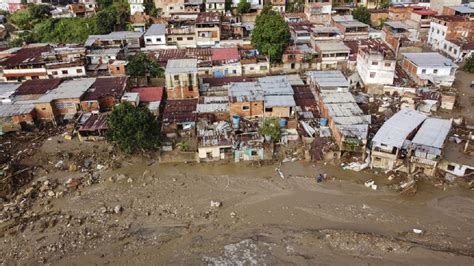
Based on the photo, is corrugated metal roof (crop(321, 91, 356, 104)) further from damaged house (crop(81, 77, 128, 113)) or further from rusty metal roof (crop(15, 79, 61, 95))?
rusty metal roof (crop(15, 79, 61, 95))

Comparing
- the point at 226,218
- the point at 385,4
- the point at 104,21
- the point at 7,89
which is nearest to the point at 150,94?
the point at 7,89

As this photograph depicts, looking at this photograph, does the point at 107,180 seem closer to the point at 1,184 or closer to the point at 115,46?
the point at 1,184

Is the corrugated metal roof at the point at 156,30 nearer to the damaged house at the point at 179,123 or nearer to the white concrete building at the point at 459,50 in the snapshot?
the damaged house at the point at 179,123

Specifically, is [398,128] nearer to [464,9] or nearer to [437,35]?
[437,35]

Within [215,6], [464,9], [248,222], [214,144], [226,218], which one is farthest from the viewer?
[215,6]

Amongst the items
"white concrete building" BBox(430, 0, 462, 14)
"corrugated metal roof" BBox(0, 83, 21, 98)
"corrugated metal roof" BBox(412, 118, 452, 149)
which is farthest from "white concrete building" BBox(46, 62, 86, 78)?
"white concrete building" BBox(430, 0, 462, 14)

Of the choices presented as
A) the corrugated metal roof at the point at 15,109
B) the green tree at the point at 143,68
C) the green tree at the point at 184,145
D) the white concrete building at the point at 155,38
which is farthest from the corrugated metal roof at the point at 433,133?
the white concrete building at the point at 155,38
